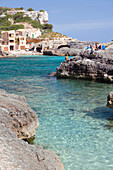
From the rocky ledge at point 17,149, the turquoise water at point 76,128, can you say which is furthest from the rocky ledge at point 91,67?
the rocky ledge at point 17,149

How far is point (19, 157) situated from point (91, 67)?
62.6 ft

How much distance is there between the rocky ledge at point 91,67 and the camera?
2220cm

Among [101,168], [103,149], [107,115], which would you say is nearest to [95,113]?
[107,115]

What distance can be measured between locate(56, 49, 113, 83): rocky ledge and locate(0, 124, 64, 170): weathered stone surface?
17427 mm

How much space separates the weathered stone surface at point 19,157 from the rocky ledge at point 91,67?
Answer: 17.4 meters

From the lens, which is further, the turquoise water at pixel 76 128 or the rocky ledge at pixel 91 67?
the rocky ledge at pixel 91 67

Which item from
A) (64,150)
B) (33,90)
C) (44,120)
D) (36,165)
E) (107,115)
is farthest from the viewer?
(33,90)

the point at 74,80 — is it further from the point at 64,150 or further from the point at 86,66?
the point at 64,150

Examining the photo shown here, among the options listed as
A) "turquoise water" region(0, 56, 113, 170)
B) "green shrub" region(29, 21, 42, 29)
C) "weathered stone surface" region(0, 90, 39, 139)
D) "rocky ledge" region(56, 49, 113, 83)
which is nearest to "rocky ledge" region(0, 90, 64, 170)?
"weathered stone surface" region(0, 90, 39, 139)

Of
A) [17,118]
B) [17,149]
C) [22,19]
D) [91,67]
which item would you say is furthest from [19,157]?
[22,19]

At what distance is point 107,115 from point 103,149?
12.8 ft

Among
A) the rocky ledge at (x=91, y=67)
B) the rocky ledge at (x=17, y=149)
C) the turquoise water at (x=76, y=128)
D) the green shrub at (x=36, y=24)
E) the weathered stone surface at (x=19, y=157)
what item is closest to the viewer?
the weathered stone surface at (x=19, y=157)

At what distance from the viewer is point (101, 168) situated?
669 cm

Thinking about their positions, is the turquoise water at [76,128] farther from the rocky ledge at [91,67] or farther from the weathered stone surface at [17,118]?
the rocky ledge at [91,67]
